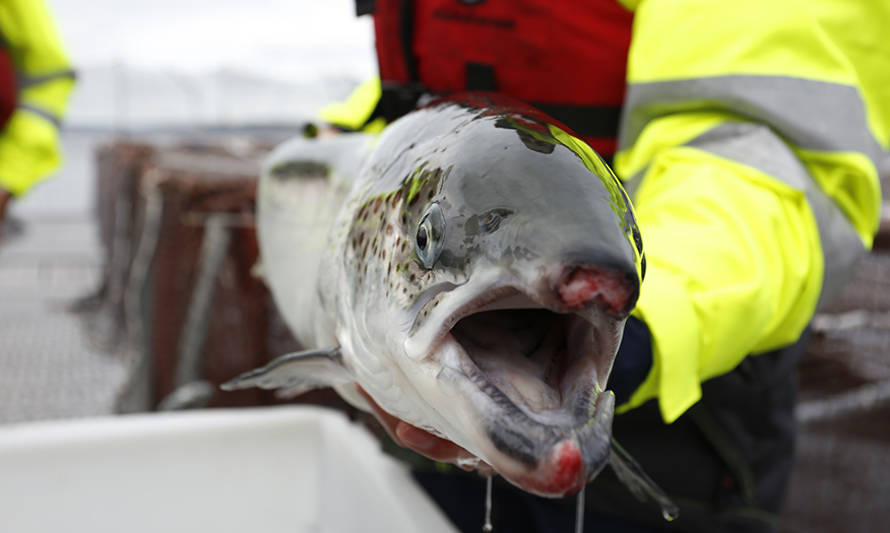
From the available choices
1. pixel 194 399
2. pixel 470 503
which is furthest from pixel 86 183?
pixel 470 503

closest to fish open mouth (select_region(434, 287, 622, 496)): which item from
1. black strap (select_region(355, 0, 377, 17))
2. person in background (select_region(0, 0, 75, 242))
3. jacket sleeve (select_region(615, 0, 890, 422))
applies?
jacket sleeve (select_region(615, 0, 890, 422))

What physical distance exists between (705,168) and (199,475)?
1.55 m

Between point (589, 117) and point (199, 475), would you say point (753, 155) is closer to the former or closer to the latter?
point (589, 117)

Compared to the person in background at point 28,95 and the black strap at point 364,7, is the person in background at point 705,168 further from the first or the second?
the person in background at point 28,95

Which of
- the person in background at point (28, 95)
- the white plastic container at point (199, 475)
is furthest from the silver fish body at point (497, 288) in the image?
the person in background at point (28, 95)

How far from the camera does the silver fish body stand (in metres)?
0.49

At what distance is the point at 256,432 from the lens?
1.95 m

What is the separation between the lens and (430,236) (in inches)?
23.2

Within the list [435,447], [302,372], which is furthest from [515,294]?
[302,372]

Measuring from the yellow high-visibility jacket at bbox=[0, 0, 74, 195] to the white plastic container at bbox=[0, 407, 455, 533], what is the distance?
128 cm

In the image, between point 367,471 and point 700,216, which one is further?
point 367,471

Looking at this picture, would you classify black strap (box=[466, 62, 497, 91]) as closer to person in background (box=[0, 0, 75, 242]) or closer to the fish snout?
the fish snout

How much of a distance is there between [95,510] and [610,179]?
5.77 ft

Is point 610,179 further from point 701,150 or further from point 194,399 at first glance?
point 194,399
